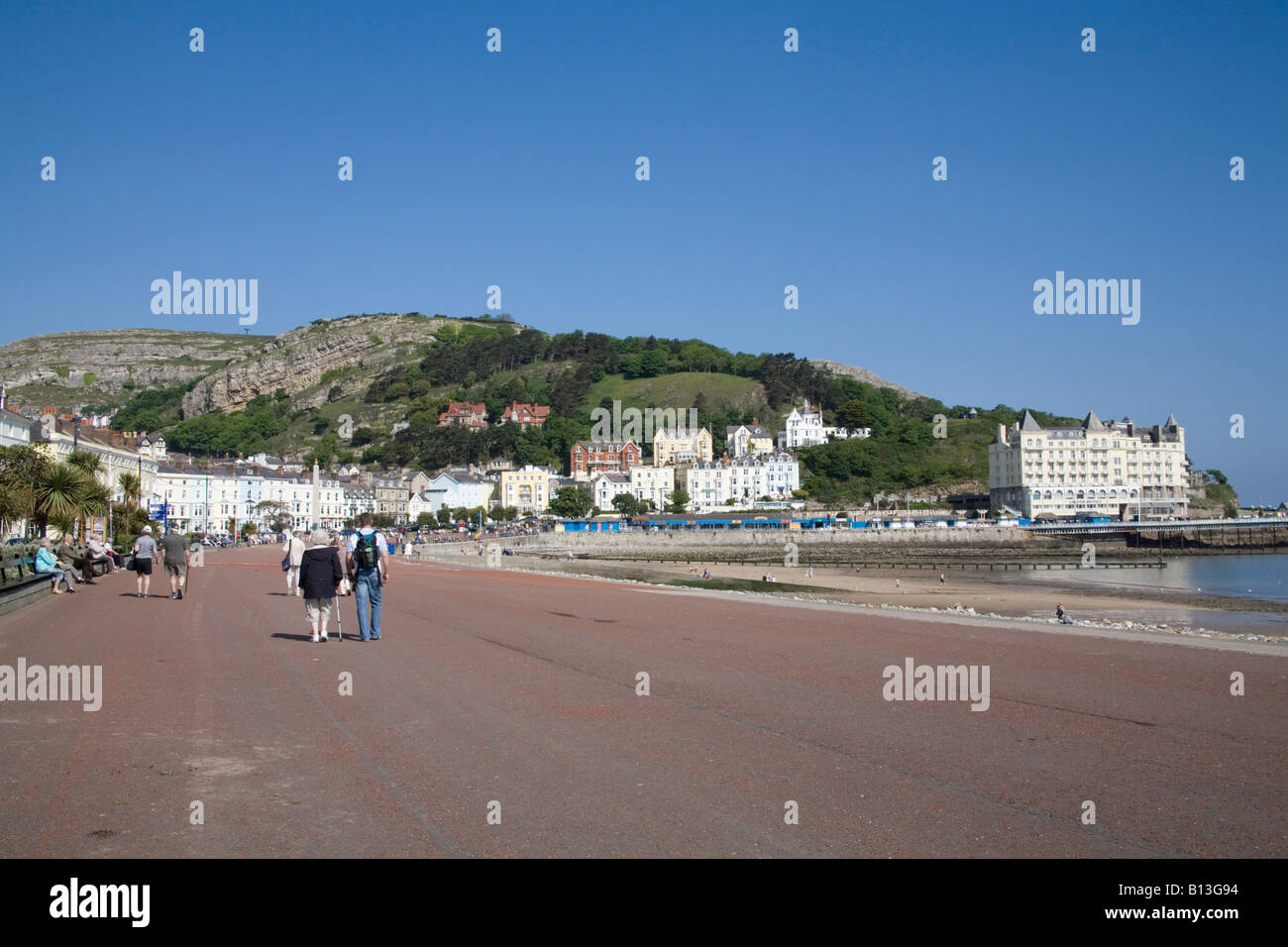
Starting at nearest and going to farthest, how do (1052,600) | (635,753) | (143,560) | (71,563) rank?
1. (635,753)
2. (143,560)
3. (71,563)
4. (1052,600)

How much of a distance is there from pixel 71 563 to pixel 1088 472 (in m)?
140

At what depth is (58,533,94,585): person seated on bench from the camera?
85.5 feet

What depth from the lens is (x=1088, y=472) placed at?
142m

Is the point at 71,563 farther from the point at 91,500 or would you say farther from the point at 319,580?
the point at 319,580

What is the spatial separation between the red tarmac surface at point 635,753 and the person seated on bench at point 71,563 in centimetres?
1490

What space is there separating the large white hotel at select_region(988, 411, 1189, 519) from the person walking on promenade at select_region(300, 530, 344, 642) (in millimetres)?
134472

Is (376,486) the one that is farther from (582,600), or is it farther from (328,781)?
(328,781)

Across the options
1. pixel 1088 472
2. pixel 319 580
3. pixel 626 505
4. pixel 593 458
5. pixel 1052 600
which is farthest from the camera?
pixel 593 458

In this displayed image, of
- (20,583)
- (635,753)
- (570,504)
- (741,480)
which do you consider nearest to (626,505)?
(570,504)

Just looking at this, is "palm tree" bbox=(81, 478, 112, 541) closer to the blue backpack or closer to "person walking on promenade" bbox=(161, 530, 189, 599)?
"person walking on promenade" bbox=(161, 530, 189, 599)

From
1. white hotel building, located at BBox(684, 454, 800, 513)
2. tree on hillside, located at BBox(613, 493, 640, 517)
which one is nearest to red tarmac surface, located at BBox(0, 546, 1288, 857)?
tree on hillside, located at BBox(613, 493, 640, 517)

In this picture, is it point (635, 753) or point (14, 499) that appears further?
point (14, 499)
